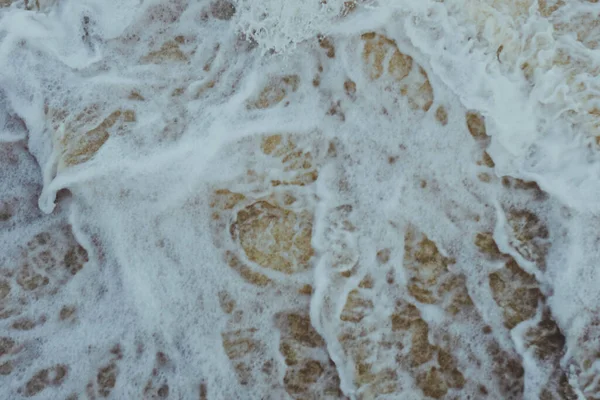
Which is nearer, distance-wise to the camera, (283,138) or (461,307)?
(461,307)

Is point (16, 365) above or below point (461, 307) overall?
below

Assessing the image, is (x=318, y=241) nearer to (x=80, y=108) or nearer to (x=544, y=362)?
(x=544, y=362)

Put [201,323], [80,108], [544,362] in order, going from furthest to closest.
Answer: [80,108] < [201,323] < [544,362]

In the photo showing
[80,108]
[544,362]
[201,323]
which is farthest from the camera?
[80,108]

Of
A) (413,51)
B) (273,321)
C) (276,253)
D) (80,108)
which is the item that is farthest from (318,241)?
(80,108)

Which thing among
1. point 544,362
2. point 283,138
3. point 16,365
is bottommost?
point 16,365

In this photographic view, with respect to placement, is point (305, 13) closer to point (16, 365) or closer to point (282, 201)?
point (282, 201)

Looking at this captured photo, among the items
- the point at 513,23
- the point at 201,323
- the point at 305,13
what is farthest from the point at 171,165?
the point at 513,23
